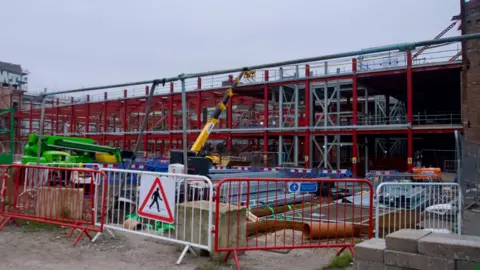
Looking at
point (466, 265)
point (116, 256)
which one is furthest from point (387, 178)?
point (116, 256)

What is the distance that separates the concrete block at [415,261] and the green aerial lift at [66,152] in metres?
13.7

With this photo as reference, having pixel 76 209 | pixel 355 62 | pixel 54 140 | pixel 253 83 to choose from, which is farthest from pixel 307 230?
pixel 253 83

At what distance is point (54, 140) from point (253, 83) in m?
15.4

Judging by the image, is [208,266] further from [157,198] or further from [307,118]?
[307,118]

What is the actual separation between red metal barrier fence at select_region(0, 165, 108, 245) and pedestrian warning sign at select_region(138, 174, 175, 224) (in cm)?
92

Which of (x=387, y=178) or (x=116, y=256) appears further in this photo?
(x=387, y=178)

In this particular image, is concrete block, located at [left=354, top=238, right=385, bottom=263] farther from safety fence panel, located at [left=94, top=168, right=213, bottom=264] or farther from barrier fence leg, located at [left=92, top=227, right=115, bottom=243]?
barrier fence leg, located at [left=92, top=227, right=115, bottom=243]

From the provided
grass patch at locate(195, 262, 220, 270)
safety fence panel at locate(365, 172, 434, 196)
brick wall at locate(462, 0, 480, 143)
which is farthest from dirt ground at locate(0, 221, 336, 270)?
brick wall at locate(462, 0, 480, 143)

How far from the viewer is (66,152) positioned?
19.7 m

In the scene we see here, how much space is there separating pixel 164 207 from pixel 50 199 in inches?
123

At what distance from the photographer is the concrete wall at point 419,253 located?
4258mm

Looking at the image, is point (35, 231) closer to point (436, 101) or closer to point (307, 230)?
point (307, 230)

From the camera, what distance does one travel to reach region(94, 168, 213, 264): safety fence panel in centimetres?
601

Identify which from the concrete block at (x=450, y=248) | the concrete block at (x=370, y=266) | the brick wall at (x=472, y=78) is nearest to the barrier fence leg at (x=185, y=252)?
the concrete block at (x=370, y=266)
